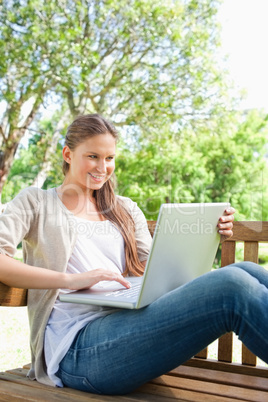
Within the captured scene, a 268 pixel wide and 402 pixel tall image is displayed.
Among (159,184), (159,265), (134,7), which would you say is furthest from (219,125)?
(159,265)

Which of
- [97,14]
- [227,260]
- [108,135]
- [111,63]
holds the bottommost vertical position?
[227,260]

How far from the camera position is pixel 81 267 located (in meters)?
1.58

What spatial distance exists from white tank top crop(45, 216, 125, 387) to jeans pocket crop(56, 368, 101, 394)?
0.02 metres

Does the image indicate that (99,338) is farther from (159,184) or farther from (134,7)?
(159,184)

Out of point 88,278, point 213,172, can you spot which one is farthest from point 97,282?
point 213,172

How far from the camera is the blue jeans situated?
1121 millimetres

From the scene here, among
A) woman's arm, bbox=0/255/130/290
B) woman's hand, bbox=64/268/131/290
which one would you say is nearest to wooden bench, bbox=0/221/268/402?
woman's arm, bbox=0/255/130/290

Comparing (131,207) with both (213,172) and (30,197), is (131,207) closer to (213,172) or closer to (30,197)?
(30,197)

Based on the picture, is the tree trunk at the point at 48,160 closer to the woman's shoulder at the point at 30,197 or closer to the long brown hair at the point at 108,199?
the long brown hair at the point at 108,199

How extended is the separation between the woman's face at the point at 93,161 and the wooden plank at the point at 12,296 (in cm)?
47

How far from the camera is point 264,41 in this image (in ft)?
37.0

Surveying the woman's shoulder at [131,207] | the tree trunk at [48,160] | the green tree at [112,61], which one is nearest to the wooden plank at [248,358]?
the woman's shoulder at [131,207]

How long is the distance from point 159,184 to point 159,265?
10.6 meters

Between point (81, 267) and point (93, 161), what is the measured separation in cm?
40
